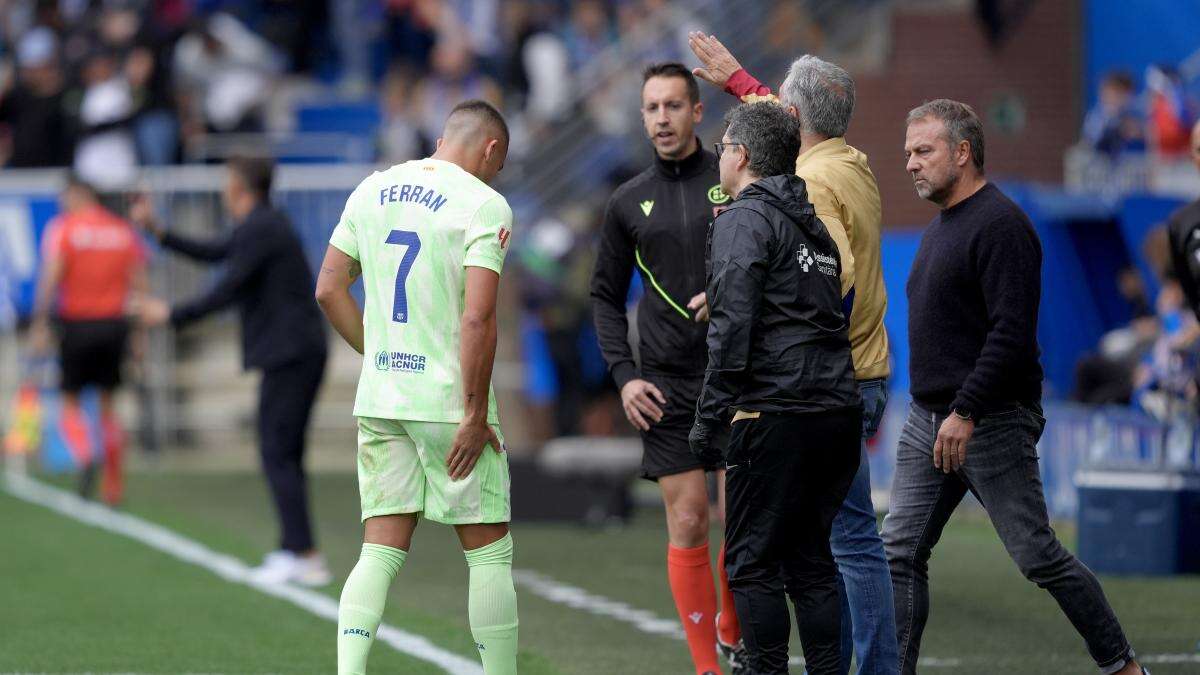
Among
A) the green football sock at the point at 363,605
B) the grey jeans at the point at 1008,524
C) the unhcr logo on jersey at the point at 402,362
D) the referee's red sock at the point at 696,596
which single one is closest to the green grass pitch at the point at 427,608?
the referee's red sock at the point at 696,596

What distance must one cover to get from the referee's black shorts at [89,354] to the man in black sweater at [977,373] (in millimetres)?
10121

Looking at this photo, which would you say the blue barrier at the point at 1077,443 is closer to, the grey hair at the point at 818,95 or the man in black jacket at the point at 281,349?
the man in black jacket at the point at 281,349

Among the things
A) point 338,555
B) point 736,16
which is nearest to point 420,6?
point 736,16

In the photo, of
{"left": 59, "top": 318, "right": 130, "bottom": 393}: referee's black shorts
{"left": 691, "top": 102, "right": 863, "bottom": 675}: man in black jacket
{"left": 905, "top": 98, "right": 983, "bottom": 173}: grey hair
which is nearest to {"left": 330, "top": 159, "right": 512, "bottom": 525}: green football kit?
{"left": 691, "top": 102, "right": 863, "bottom": 675}: man in black jacket

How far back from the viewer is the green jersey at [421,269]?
6262 millimetres

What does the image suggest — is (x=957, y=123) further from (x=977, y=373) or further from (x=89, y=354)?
(x=89, y=354)

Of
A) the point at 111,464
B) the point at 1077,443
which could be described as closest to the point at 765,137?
the point at 1077,443

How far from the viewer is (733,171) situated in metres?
6.08

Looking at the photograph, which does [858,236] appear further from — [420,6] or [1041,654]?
[420,6]

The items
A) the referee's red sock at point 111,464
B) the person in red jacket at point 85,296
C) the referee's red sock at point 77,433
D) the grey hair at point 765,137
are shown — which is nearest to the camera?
the grey hair at point 765,137

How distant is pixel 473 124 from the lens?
6504 mm

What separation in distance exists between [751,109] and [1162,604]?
4.61 m

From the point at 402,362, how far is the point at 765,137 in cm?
139

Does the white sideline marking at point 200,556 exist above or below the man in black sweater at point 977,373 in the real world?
below
